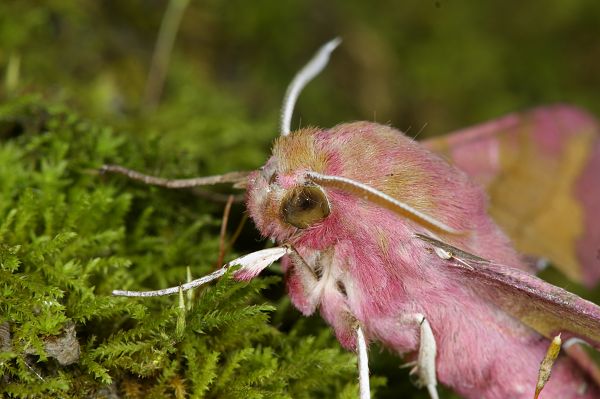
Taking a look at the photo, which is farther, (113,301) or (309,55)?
(309,55)

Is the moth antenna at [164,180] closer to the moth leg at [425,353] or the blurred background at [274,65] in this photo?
the blurred background at [274,65]

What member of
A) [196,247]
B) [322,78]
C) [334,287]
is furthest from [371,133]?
[322,78]

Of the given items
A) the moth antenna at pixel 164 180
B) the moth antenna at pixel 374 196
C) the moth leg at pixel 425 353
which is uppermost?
the moth antenna at pixel 374 196

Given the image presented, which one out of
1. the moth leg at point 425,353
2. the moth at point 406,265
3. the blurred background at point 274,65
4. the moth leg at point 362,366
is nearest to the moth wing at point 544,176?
the blurred background at point 274,65

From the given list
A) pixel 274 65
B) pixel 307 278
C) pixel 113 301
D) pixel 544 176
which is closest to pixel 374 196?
pixel 307 278

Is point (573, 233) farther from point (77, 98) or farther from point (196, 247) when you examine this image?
point (77, 98)

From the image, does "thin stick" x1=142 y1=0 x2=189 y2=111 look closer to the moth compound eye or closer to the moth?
the moth

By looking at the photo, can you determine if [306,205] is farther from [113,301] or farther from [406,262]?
[113,301]
